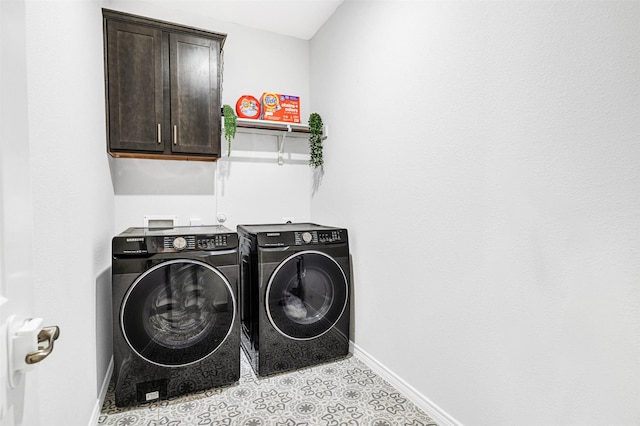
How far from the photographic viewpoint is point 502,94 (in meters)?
1.42

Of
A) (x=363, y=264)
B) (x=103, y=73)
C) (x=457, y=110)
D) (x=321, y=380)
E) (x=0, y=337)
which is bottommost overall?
(x=321, y=380)

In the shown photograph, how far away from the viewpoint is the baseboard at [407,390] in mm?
1726

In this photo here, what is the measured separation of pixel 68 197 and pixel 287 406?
5.02 ft

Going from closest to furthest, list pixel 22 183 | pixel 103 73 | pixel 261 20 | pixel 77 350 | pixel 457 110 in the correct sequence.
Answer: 1. pixel 22 183
2. pixel 77 350
3. pixel 457 110
4. pixel 103 73
5. pixel 261 20

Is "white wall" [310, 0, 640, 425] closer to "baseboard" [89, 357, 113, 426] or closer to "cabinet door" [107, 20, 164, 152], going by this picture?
"cabinet door" [107, 20, 164, 152]

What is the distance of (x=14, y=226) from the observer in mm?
594

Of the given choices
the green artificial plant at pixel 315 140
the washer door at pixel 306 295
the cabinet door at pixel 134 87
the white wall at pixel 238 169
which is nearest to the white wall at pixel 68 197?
the cabinet door at pixel 134 87

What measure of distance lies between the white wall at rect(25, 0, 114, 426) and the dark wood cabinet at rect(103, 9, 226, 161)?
19cm

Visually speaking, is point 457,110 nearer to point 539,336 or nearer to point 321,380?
point 539,336

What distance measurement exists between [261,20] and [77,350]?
108 inches

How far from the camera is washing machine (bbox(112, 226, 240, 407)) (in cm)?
186

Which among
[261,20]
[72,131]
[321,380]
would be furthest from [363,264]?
[261,20]

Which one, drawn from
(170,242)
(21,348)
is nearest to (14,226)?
(21,348)

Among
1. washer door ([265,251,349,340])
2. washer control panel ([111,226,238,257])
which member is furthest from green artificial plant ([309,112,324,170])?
washer control panel ([111,226,238,257])
